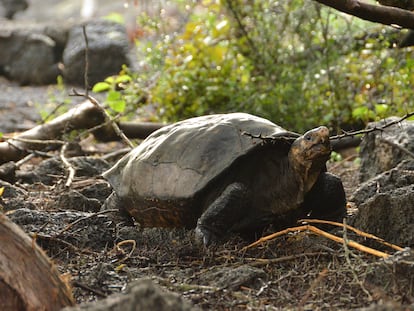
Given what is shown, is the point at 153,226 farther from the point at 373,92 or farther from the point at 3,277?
the point at 373,92

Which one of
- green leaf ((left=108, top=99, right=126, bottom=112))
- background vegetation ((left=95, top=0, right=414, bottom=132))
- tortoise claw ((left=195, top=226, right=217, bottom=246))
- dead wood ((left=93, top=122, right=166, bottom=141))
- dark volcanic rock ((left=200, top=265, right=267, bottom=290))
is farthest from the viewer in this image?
background vegetation ((left=95, top=0, right=414, bottom=132))

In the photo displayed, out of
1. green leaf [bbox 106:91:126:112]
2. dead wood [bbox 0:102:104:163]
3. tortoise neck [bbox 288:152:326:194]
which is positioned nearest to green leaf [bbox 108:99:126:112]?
green leaf [bbox 106:91:126:112]

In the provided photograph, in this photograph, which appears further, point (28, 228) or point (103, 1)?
point (103, 1)

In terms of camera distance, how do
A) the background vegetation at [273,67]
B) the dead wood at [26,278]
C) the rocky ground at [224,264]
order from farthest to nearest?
the background vegetation at [273,67] < the rocky ground at [224,264] < the dead wood at [26,278]

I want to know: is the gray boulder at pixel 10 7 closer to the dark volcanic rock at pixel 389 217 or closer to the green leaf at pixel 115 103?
the green leaf at pixel 115 103

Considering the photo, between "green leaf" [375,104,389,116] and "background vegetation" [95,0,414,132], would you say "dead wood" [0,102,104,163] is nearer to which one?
"background vegetation" [95,0,414,132]

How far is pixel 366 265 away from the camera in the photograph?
238 cm

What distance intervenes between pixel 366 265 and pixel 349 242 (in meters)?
0.26

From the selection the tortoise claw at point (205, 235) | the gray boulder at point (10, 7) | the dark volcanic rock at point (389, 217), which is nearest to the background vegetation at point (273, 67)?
the tortoise claw at point (205, 235)

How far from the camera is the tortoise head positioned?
10.4ft

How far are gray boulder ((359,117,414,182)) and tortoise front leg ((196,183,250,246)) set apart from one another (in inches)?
54.9

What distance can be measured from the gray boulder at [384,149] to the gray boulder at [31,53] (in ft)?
27.7

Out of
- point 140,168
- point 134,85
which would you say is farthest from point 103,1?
point 140,168

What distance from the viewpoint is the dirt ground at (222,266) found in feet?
7.48
